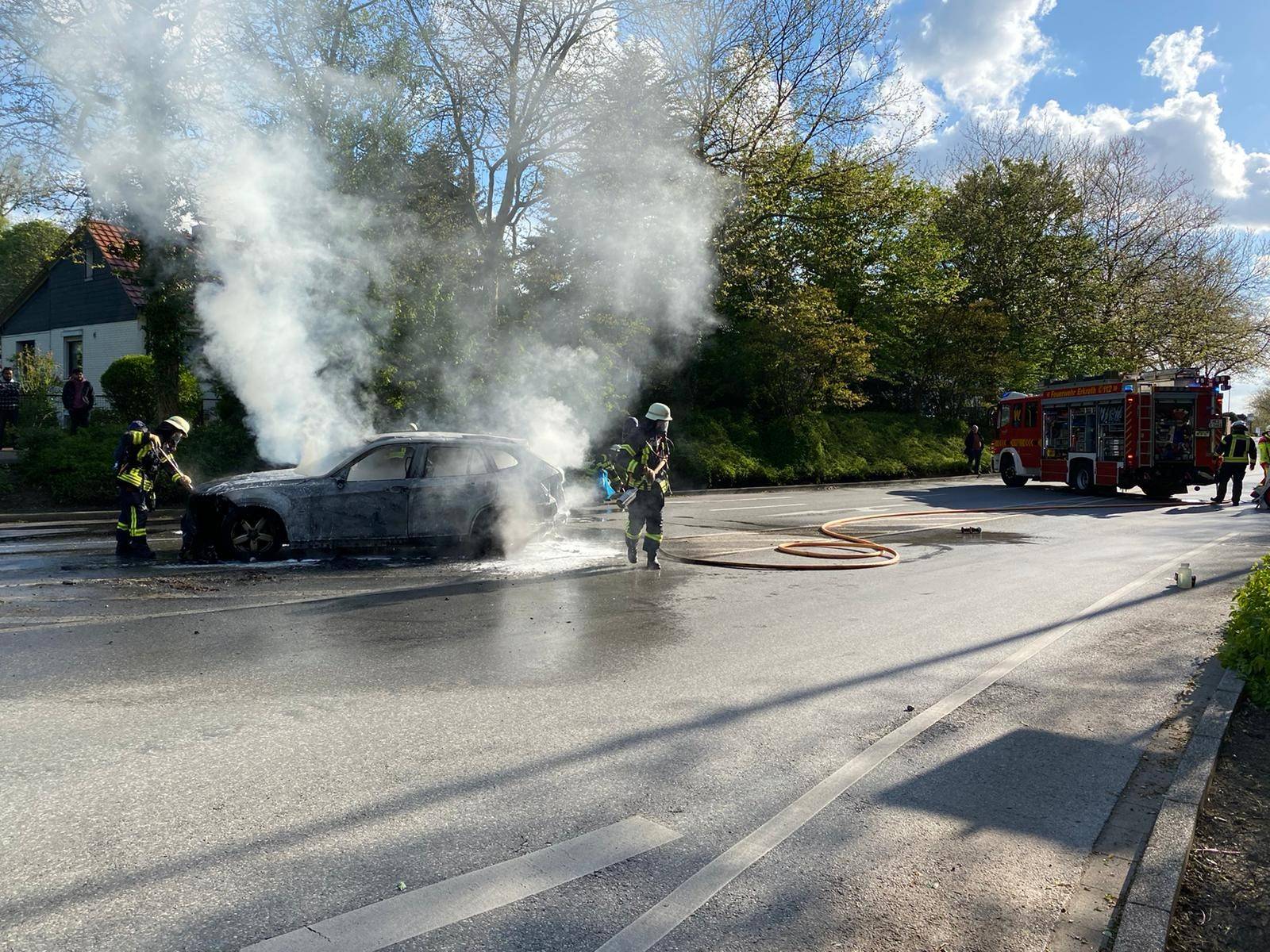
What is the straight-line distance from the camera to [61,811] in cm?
352

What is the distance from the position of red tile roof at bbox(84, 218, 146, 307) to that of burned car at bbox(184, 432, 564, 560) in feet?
29.3

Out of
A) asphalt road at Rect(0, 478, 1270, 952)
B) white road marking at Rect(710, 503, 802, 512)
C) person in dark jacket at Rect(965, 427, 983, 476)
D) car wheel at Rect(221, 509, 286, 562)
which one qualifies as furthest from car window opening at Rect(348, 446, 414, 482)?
person in dark jacket at Rect(965, 427, 983, 476)

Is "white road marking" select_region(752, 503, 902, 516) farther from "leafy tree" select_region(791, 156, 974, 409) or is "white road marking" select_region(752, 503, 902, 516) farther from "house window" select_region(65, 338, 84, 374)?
"house window" select_region(65, 338, 84, 374)

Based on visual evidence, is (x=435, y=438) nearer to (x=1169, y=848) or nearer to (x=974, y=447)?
(x=1169, y=848)

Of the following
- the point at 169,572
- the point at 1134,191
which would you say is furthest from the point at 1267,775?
the point at 1134,191

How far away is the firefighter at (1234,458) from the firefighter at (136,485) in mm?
20521

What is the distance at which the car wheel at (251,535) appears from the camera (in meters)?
9.58

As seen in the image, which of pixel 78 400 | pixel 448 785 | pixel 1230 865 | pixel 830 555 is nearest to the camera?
pixel 1230 865

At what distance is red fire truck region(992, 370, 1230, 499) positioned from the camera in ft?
71.3

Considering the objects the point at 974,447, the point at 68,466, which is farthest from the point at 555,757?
the point at 974,447

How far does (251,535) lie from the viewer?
966cm

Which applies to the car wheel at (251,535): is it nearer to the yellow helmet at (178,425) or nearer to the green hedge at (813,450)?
the yellow helmet at (178,425)

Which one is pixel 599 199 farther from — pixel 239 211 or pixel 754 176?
pixel 239 211

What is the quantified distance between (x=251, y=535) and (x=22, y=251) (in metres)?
46.0
